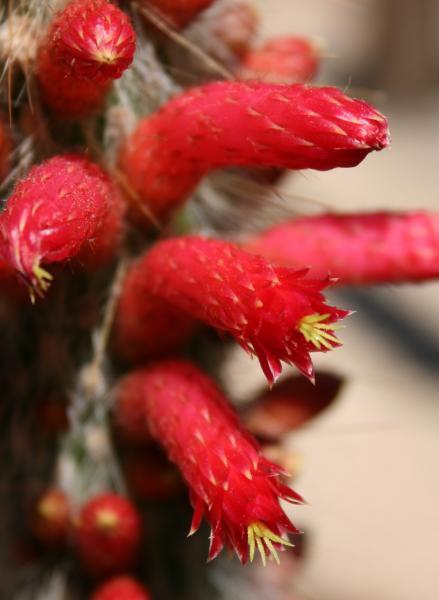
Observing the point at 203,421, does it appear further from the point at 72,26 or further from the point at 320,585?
the point at 320,585

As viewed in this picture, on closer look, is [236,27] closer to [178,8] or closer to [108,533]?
[178,8]

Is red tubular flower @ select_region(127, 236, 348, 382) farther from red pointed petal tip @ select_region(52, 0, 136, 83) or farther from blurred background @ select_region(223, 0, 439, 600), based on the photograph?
blurred background @ select_region(223, 0, 439, 600)

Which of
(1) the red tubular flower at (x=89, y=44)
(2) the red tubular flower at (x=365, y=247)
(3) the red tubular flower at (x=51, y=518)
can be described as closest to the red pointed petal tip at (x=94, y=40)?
(1) the red tubular flower at (x=89, y=44)

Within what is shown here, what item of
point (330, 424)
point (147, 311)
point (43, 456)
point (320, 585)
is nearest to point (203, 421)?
point (147, 311)

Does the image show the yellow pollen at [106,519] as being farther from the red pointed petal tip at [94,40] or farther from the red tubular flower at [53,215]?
the red pointed petal tip at [94,40]

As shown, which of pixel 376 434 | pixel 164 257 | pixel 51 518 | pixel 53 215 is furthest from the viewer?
pixel 376 434

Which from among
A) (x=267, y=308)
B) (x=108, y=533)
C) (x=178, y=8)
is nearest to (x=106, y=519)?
(x=108, y=533)

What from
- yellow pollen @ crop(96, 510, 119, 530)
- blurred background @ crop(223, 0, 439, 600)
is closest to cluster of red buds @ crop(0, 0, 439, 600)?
yellow pollen @ crop(96, 510, 119, 530)
